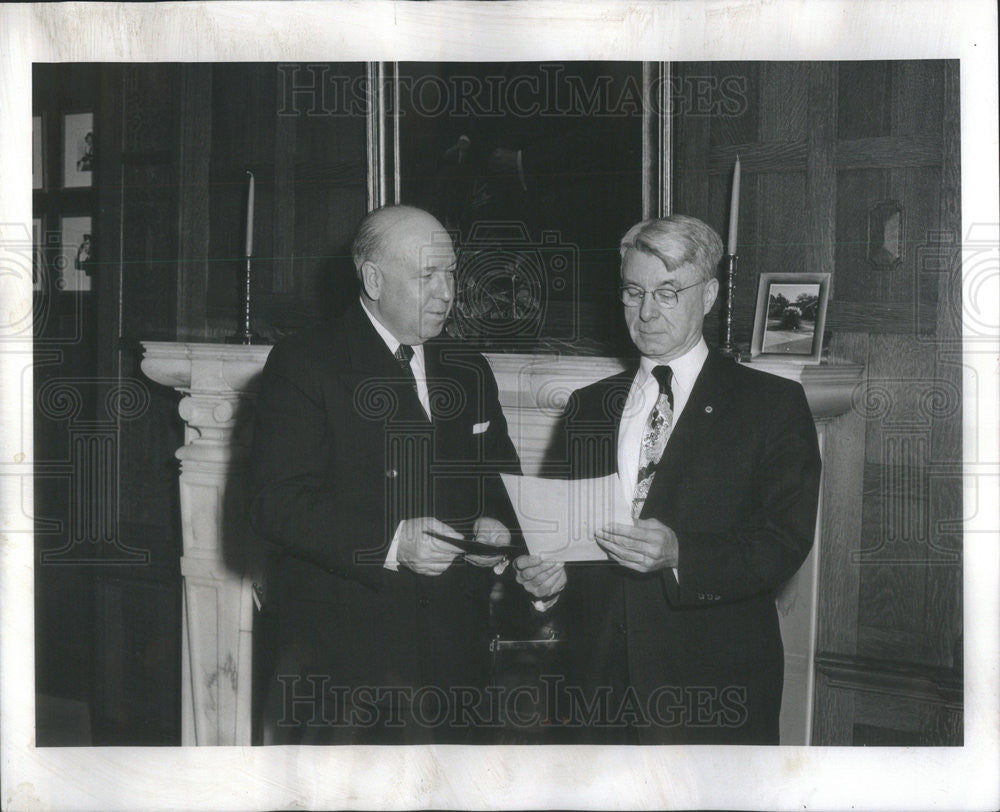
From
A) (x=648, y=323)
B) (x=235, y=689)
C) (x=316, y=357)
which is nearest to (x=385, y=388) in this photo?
(x=316, y=357)

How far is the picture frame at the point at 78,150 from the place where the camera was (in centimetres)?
209

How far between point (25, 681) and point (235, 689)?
44cm

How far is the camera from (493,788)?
2.07 meters

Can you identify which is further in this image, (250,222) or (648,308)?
(250,222)

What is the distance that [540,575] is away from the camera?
6.63ft

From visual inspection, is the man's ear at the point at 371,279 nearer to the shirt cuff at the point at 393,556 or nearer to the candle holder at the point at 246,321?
the candle holder at the point at 246,321

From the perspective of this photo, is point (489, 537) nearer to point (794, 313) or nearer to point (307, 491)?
point (307, 491)

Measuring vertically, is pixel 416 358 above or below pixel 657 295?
below

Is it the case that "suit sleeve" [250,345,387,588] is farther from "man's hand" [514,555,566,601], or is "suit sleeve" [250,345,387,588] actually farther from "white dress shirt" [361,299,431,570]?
"man's hand" [514,555,566,601]

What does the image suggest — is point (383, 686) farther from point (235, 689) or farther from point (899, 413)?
point (899, 413)

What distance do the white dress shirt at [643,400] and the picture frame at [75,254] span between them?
120 centimetres

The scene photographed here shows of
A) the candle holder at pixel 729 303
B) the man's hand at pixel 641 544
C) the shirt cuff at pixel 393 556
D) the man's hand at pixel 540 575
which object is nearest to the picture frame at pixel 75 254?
the shirt cuff at pixel 393 556

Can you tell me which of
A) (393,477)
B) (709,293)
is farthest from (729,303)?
(393,477)

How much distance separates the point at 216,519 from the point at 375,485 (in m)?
0.39
